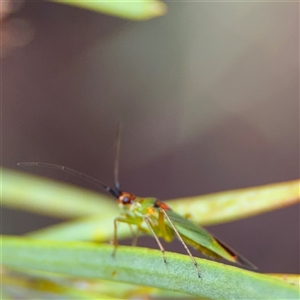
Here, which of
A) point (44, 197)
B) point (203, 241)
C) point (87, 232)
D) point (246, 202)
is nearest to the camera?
point (246, 202)

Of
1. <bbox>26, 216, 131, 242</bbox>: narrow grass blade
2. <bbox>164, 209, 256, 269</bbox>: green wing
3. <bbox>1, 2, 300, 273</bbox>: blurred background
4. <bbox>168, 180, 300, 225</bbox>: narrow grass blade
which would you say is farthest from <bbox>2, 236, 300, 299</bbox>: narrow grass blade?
<bbox>1, 2, 300, 273</bbox>: blurred background

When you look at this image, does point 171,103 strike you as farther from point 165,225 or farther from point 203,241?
point 203,241

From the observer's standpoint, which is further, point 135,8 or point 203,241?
point 203,241

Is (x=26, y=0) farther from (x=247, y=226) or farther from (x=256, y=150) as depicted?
(x=247, y=226)

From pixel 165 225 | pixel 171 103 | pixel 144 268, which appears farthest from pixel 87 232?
pixel 171 103

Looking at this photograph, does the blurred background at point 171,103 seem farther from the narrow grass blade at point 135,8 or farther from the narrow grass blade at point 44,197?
the narrow grass blade at point 135,8

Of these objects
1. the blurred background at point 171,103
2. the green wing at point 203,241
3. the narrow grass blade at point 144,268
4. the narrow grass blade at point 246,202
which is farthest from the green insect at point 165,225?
the blurred background at point 171,103
